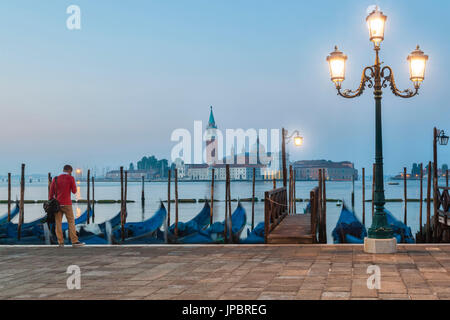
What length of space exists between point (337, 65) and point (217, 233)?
945 cm

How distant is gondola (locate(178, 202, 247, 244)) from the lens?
14.7 meters

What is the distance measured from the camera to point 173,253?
7.27 meters

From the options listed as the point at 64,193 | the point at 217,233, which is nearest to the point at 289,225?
the point at 64,193

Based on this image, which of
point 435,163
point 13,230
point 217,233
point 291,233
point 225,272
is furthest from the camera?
point 13,230

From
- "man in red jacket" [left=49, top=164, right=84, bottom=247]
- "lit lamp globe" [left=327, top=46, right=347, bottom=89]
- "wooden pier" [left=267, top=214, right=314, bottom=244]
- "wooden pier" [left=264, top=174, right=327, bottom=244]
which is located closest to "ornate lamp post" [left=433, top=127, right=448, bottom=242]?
"wooden pier" [left=264, top=174, right=327, bottom=244]

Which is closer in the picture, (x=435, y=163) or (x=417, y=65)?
(x=417, y=65)

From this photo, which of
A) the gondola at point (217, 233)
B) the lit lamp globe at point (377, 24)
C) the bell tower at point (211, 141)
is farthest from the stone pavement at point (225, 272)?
the bell tower at point (211, 141)

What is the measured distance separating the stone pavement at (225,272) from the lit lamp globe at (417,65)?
7.79ft

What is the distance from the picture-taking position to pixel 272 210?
10031 millimetres

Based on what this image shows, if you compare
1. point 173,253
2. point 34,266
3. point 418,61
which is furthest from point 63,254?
point 418,61

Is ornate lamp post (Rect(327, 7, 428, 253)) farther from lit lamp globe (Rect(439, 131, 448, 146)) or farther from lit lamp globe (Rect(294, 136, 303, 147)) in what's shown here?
lit lamp globe (Rect(294, 136, 303, 147))

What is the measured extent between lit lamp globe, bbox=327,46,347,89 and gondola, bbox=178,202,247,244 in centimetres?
819

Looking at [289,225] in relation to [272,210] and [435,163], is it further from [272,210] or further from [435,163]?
[435,163]
